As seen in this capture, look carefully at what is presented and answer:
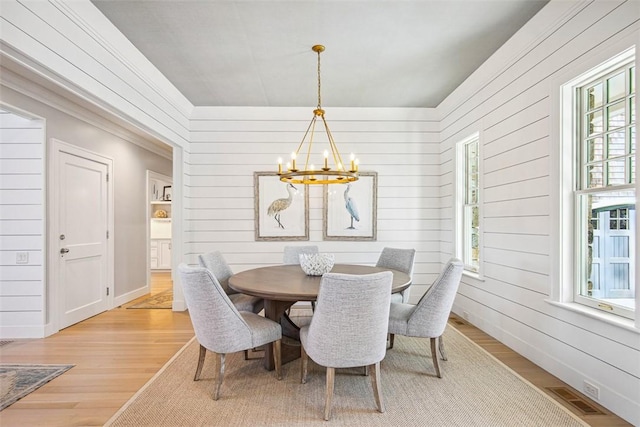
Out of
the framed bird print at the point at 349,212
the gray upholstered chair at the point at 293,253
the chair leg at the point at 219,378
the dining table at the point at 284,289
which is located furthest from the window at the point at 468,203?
the chair leg at the point at 219,378

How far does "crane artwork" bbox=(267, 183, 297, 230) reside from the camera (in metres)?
4.62

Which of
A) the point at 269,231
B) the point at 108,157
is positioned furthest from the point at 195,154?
the point at 269,231

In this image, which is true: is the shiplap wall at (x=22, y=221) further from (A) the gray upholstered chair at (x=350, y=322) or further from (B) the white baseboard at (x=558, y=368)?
(B) the white baseboard at (x=558, y=368)

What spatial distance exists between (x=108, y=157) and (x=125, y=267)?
1.61m

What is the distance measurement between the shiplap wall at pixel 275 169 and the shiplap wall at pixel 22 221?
5.17 ft

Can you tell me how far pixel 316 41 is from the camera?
292cm

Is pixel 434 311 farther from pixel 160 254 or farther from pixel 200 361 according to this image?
pixel 160 254

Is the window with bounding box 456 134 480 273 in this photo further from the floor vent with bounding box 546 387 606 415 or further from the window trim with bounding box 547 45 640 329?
the floor vent with bounding box 546 387 606 415

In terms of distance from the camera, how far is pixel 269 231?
462cm

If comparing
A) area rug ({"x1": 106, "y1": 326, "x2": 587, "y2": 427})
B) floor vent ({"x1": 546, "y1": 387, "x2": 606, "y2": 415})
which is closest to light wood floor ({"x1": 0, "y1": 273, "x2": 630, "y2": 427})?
floor vent ({"x1": 546, "y1": 387, "x2": 606, "y2": 415})

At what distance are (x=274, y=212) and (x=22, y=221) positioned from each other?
8.93ft

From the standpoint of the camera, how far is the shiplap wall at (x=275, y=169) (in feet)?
15.1

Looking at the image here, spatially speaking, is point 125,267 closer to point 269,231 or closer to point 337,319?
point 269,231

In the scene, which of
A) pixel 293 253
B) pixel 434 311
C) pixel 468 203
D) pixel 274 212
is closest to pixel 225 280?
pixel 293 253
